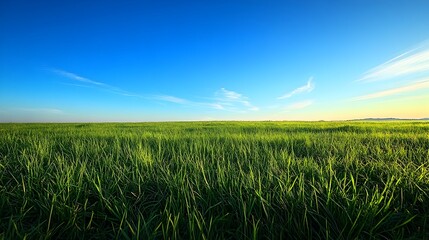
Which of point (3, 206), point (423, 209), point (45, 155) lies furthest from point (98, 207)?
point (423, 209)

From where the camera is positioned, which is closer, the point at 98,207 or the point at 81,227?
the point at 81,227

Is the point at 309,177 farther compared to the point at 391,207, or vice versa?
the point at 309,177

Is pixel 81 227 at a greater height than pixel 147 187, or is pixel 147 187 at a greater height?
pixel 147 187

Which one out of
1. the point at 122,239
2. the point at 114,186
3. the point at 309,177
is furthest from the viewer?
the point at 309,177

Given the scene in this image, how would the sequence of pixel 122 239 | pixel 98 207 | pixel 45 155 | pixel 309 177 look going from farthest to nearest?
pixel 45 155 → pixel 309 177 → pixel 98 207 → pixel 122 239

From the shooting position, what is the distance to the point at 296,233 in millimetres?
1730

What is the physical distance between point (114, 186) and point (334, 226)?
210 centimetres

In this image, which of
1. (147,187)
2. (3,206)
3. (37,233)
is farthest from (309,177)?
(3,206)

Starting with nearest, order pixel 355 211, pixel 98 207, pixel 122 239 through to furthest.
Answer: pixel 122 239 < pixel 355 211 < pixel 98 207

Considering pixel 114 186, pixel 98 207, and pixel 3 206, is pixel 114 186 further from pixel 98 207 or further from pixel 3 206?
pixel 3 206

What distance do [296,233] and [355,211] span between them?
54cm

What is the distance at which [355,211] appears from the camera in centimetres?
184

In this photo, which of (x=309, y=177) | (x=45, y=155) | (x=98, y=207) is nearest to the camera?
(x=98, y=207)

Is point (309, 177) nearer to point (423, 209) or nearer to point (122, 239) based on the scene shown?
point (423, 209)
